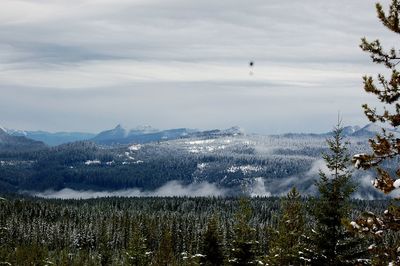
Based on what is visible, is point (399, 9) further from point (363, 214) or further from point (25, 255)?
point (25, 255)

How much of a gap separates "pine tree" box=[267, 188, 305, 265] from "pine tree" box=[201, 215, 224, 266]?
35.8 ft

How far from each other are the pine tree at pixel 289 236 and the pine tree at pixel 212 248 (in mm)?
10899

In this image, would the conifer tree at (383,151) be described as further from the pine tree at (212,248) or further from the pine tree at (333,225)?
the pine tree at (212,248)

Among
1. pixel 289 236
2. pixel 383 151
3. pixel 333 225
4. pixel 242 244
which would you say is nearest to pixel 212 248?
pixel 242 244

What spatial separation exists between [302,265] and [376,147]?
1611cm

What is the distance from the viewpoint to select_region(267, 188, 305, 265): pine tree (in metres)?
27.8

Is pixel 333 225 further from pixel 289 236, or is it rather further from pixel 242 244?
pixel 242 244

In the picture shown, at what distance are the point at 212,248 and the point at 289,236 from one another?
542 inches

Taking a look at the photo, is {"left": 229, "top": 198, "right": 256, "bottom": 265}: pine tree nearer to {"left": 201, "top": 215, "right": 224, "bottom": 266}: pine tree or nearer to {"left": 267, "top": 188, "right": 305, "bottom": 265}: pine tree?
{"left": 267, "top": 188, "right": 305, "bottom": 265}: pine tree

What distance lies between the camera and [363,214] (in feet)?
47.0

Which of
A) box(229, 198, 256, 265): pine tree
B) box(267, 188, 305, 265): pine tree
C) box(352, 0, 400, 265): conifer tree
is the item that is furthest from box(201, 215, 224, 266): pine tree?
box(352, 0, 400, 265): conifer tree

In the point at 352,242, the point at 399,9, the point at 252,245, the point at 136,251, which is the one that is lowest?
the point at 136,251

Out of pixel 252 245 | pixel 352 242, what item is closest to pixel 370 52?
pixel 352 242

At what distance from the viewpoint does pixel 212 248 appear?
136ft
